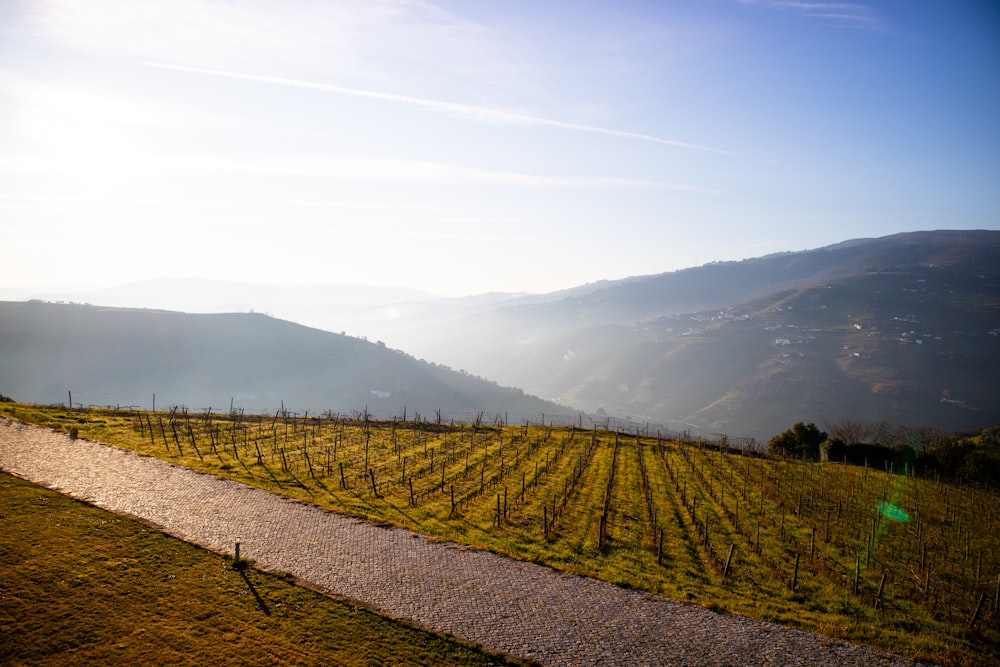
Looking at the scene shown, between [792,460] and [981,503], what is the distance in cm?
1621

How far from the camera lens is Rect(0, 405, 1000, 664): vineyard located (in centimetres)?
2012

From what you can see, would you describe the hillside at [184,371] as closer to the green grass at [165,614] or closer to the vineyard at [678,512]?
the vineyard at [678,512]

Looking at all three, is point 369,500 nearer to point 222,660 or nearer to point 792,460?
point 222,660

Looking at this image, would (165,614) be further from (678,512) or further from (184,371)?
(184,371)

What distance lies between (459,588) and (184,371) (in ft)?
599

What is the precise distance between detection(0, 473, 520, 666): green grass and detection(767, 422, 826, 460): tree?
189 ft

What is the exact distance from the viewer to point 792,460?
54.8 metres

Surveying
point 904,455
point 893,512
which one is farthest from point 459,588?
point 904,455

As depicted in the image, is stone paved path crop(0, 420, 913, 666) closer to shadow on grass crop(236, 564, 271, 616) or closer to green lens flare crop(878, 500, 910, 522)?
shadow on grass crop(236, 564, 271, 616)

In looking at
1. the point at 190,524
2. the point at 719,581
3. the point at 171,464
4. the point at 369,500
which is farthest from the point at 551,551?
the point at 171,464

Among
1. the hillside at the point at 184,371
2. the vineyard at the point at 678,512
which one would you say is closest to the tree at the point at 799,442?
the vineyard at the point at 678,512

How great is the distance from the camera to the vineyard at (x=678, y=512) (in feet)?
66.0

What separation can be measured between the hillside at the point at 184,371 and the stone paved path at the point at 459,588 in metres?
128

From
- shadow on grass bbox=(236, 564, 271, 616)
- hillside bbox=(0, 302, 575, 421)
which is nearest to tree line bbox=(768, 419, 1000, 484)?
shadow on grass bbox=(236, 564, 271, 616)
